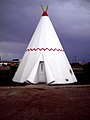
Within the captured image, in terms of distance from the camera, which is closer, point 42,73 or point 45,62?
point 45,62

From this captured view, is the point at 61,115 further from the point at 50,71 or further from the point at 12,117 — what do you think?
the point at 50,71

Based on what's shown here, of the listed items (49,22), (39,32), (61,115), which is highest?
(49,22)

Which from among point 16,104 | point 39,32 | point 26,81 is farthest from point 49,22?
point 16,104

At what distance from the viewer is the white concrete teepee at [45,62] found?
12.1 m

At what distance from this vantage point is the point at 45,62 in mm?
12289

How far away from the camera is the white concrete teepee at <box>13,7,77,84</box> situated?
1213 centimetres

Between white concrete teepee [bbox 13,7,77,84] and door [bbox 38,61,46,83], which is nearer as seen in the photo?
white concrete teepee [bbox 13,7,77,84]

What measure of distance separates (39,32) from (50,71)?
11.1 ft

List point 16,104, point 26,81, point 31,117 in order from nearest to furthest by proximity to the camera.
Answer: point 31,117, point 16,104, point 26,81

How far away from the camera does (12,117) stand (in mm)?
5078

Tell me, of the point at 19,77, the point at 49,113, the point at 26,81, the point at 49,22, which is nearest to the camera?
the point at 49,113

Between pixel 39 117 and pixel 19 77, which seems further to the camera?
pixel 19 77

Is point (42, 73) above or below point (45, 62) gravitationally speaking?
below

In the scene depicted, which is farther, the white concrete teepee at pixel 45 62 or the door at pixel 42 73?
the door at pixel 42 73
